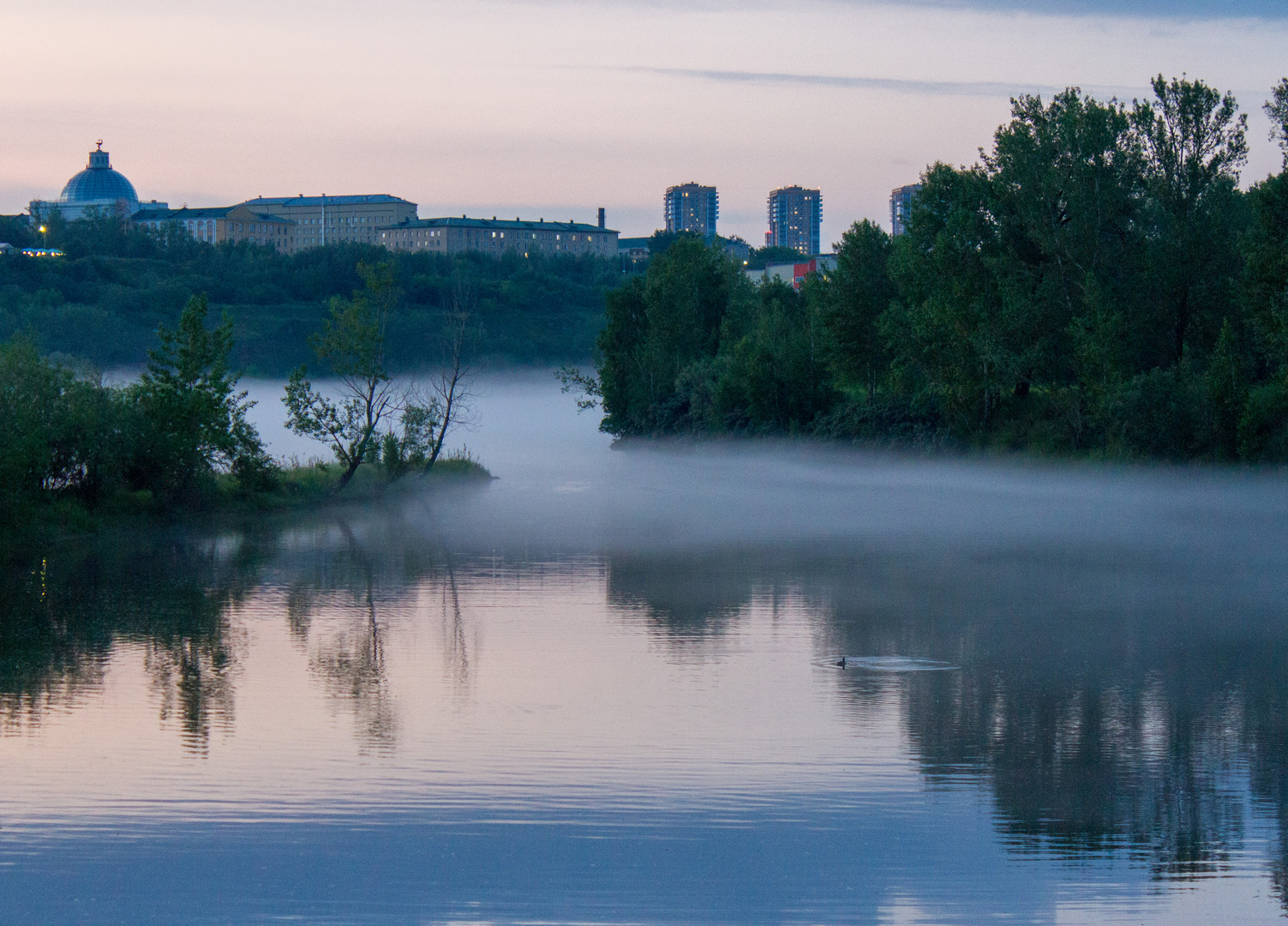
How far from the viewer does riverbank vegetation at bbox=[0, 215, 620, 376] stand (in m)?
95.5

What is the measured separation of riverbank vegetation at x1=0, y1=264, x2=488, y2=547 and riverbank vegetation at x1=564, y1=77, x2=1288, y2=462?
20800 millimetres

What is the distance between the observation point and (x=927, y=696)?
1608 cm

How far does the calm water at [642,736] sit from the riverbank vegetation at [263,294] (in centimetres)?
6274

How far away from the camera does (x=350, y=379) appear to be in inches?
1636

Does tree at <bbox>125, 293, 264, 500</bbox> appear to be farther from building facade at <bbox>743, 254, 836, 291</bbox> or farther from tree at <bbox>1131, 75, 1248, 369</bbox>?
building facade at <bbox>743, 254, 836, 291</bbox>

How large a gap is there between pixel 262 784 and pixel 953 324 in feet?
131

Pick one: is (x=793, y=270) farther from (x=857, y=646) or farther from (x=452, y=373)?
(x=857, y=646)

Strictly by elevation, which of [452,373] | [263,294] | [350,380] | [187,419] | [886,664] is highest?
[263,294]

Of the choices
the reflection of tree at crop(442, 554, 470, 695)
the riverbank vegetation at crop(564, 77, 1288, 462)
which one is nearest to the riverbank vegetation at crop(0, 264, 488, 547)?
the reflection of tree at crop(442, 554, 470, 695)

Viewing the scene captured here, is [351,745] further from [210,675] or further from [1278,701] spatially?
[1278,701]

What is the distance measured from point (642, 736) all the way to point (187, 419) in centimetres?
2450

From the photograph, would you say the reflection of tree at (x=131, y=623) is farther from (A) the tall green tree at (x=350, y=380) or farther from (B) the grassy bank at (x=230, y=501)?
(A) the tall green tree at (x=350, y=380)

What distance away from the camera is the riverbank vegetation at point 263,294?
95.5 metres

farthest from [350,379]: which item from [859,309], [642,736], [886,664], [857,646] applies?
[642,736]
